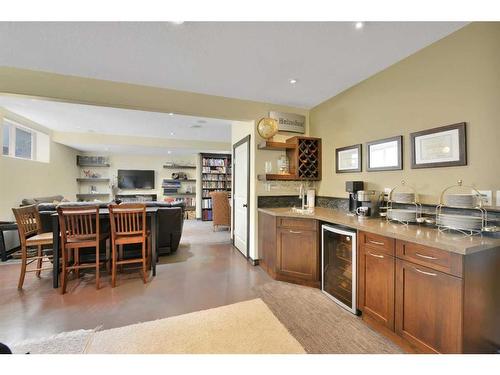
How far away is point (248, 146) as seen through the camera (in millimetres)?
3418

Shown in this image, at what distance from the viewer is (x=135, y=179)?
7.53m

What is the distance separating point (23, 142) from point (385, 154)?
6905 millimetres

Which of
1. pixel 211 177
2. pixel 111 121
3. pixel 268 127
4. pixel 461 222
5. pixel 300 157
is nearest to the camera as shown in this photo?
pixel 461 222

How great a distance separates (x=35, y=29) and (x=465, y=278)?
3.59 m

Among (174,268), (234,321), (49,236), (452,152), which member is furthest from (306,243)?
(49,236)

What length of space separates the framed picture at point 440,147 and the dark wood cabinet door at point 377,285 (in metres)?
0.98

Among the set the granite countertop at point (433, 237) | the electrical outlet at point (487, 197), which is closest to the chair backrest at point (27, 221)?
the granite countertop at point (433, 237)

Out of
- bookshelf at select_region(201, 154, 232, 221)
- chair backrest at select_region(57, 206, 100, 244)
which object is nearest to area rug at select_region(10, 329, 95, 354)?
chair backrest at select_region(57, 206, 100, 244)

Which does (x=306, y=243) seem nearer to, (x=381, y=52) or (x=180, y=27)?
(x=381, y=52)

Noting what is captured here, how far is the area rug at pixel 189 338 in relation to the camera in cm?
156

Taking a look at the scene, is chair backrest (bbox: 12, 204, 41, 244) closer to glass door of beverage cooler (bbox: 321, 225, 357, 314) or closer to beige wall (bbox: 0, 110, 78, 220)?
beige wall (bbox: 0, 110, 78, 220)

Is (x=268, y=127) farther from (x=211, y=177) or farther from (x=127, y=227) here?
(x=211, y=177)

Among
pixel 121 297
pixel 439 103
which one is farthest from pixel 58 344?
pixel 439 103

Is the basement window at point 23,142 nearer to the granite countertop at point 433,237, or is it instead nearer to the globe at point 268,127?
the globe at point 268,127
